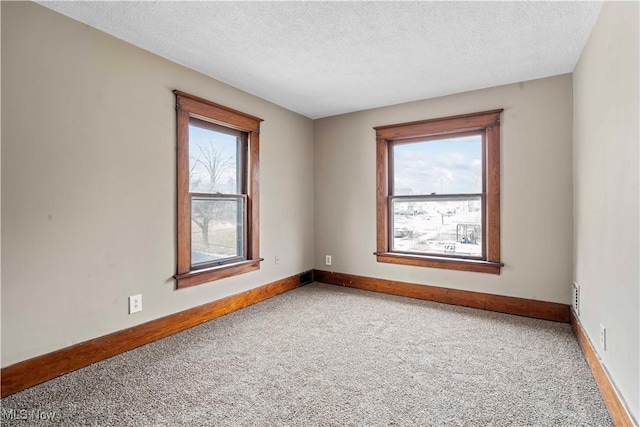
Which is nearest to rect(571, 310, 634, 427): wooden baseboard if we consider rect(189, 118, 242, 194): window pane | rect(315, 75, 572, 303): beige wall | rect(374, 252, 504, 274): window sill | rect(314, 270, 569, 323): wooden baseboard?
rect(314, 270, 569, 323): wooden baseboard

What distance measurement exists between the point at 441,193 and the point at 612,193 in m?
1.96

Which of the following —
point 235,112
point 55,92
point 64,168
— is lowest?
point 64,168

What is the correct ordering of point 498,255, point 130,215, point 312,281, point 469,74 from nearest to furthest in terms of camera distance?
point 130,215, point 469,74, point 498,255, point 312,281

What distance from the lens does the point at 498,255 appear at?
3.40 meters

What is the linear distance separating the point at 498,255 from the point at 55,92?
3.94 meters

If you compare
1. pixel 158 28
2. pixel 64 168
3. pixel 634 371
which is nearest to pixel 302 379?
pixel 634 371

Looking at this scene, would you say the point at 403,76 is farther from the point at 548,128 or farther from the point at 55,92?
the point at 55,92

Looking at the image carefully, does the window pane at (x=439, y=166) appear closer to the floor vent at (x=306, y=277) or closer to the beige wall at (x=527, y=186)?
the beige wall at (x=527, y=186)

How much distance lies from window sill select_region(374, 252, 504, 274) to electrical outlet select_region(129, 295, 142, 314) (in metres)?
2.61

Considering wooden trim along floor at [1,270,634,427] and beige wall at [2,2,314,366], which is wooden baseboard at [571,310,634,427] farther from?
beige wall at [2,2,314,366]

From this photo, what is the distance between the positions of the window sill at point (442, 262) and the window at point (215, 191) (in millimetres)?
1593

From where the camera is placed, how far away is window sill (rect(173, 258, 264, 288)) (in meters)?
2.93

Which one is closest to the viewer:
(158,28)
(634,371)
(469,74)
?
(634,371)
